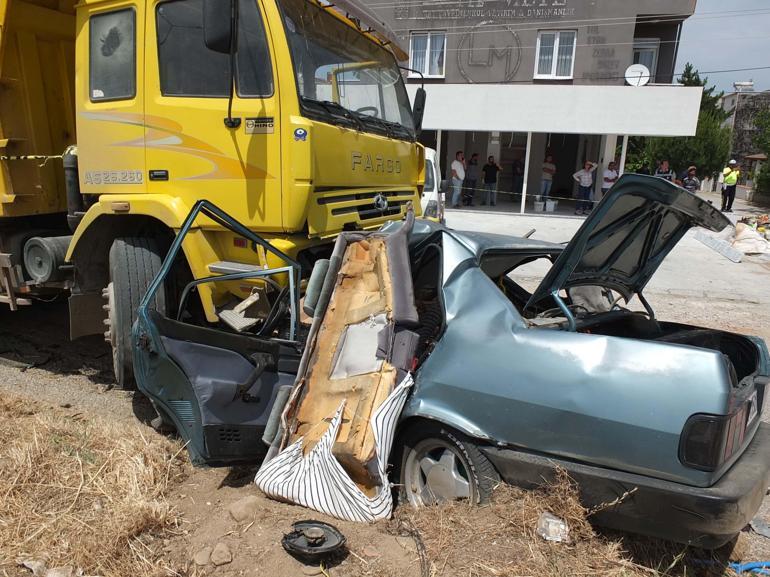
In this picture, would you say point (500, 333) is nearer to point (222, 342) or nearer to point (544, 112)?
point (222, 342)

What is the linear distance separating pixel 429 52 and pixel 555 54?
4.40 m

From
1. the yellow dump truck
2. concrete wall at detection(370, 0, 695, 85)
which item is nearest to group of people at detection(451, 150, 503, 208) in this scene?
concrete wall at detection(370, 0, 695, 85)

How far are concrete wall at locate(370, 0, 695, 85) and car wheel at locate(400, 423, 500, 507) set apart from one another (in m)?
18.2

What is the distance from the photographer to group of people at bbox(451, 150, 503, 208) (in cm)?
1894

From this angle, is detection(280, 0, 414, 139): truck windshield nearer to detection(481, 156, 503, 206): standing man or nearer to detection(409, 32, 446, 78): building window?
detection(481, 156, 503, 206): standing man

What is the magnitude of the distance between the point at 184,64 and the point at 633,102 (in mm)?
15860

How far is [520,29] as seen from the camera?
64.2 ft

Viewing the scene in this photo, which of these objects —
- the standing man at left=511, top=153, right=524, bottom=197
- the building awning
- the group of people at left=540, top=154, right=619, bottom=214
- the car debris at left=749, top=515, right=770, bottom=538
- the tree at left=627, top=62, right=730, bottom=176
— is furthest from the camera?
the tree at left=627, top=62, right=730, bottom=176

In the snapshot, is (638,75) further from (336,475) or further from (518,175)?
(336,475)

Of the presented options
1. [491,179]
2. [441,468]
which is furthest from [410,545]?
[491,179]

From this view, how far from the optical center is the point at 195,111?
3877 millimetres

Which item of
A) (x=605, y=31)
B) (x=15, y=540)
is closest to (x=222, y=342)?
(x=15, y=540)

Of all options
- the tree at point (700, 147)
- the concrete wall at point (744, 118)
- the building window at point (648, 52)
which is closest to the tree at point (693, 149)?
the tree at point (700, 147)

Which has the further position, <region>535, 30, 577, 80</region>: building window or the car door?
<region>535, 30, 577, 80</region>: building window
